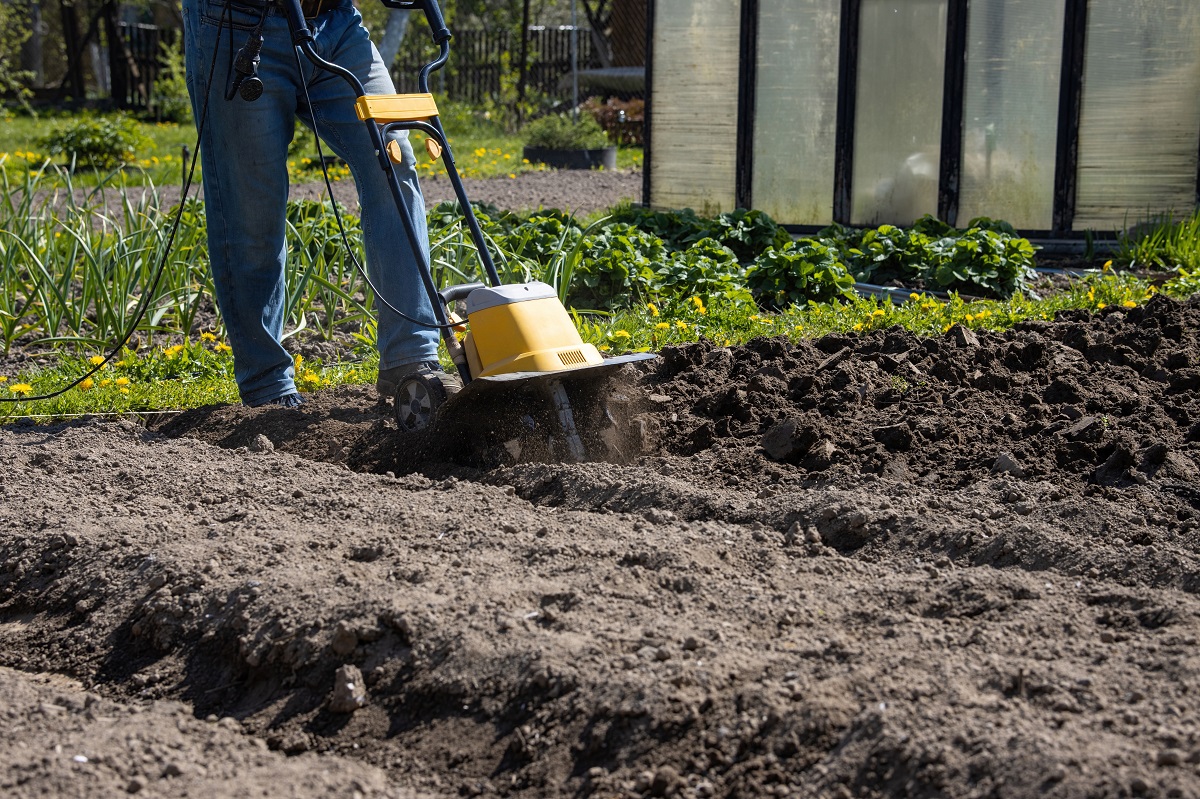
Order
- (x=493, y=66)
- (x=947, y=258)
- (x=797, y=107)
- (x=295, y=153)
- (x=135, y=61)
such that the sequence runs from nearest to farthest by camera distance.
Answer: (x=947, y=258) → (x=797, y=107) → (x=295, y=153) → (x=493, y=66) → (x=135, y=61)

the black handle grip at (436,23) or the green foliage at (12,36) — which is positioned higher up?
the green foliage at (12,36)

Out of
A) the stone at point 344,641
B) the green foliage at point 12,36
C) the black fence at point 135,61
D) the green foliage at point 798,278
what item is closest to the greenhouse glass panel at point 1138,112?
the green foliage at point 798,278

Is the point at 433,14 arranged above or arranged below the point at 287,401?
above

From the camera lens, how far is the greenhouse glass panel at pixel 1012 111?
24.0 ft

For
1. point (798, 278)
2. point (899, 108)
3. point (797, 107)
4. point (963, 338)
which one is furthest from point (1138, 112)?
point (963, 338)

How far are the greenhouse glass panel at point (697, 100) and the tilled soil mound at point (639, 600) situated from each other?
4320 millimetres

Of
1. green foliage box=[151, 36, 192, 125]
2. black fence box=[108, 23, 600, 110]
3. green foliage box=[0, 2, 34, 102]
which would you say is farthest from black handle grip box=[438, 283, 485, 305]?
green foliage box=[0, 2, 34, 102]

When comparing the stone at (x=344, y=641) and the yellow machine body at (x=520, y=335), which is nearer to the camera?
the stone at (x=344, y=641)

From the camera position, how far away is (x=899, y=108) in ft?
25.0

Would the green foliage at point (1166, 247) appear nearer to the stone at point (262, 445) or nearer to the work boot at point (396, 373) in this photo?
the work boot at point (396, 373)

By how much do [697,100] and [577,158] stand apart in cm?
519

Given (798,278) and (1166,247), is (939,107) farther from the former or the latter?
(798,278)

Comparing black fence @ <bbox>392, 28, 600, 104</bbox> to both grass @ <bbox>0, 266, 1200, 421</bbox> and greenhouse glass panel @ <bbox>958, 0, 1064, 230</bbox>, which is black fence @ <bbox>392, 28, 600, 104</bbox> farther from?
grass @ <bbox>0, 266, 1200, 421</bbox>

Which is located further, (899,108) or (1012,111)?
(899,108)
